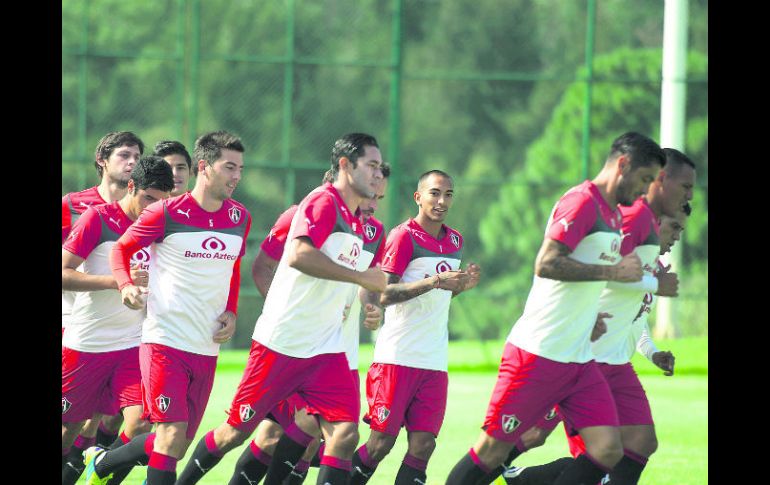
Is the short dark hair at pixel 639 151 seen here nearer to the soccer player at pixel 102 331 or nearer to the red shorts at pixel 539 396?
the red shorts at pixel 539 396

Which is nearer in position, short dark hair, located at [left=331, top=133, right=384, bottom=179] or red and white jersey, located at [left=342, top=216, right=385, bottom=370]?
short dark hair, located at [left=331, top=133, right=384, bottom=179]

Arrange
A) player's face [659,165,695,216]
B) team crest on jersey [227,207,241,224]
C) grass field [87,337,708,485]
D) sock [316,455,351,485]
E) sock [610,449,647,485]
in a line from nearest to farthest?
1. sock [316,455,351,485]
2. sock [610,449,647,485]
3. team crest on jersey [227,207,241,224]
4. player's face [659,165,695,216]
5. grass field [87,337,708,485]

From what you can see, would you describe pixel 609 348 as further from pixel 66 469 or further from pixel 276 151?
pixel 276 151

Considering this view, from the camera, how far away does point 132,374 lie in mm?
9008

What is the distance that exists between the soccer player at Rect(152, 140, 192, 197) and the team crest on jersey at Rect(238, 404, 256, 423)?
2279mm

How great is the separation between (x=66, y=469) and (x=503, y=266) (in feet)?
101

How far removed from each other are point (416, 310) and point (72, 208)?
2.54 m

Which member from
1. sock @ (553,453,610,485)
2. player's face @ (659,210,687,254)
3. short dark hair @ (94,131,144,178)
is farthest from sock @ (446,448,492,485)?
short dark hair @ (94,131,144,178)

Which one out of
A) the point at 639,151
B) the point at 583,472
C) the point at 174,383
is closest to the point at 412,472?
the point at 583,472

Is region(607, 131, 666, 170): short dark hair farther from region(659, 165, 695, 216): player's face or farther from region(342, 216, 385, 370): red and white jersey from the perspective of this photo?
region(342, 216, 385, 370): red and white jersey

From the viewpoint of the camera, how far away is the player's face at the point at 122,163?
945 cm

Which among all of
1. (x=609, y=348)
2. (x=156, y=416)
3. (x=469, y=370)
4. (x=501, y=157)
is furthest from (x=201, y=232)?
(x=501, y=157)

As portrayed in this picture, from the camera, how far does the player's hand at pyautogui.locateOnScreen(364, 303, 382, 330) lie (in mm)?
8703

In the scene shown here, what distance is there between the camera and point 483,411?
15375mm
